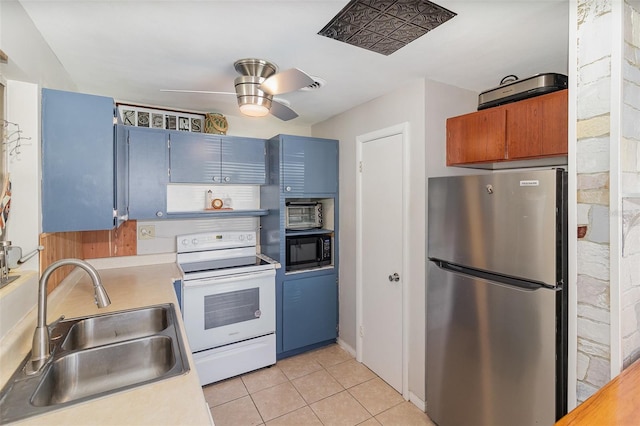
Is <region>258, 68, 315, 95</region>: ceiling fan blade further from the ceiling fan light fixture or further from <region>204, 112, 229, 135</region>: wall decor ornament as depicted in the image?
<region>204, 112, 229, 135</region>: wall decor ornament

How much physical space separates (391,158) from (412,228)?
60 centimetres

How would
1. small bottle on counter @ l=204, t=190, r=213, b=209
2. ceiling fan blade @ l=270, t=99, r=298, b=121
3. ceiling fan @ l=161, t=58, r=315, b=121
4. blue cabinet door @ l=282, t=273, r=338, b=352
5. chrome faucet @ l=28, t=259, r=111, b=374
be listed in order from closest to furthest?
1. chrome faucet @ l=28, t=259, r=111, b=374
2. ceiling fan @ l=161, t=58, r=315, b=121
3. ceiling fan blade @ l=270, t=99, r=298, b=121
4. blue cabinet door @ l=282, t=273, r=338, b=352
5. small bottle on counter @ l=204, t=190, r=213, b=209

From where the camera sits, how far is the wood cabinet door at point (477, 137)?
1.95m

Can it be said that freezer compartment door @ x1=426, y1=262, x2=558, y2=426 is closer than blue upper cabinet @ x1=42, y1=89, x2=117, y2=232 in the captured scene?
Yes

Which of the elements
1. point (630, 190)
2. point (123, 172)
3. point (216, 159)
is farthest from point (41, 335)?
point (630, 190)

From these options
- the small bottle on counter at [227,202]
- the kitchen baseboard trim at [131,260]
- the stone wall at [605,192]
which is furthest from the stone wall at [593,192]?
the kitchen baseboard trim at [131,260]

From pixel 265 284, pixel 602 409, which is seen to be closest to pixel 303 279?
pixel 265 284

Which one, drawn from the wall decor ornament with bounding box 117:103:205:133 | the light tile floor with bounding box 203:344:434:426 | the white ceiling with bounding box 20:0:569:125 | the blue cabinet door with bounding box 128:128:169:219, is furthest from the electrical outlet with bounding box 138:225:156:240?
the light tile floor with bounding box 203:344:434:426

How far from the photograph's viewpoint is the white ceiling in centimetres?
141

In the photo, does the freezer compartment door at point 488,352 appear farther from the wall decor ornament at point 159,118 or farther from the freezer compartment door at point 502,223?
the wall decor ornament at point 159,118

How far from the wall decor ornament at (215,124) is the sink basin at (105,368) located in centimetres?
204

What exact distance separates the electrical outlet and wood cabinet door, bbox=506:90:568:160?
2.97m

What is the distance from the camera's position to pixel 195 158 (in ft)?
9.10

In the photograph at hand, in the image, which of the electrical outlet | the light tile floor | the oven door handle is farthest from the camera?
the electrical outlet
